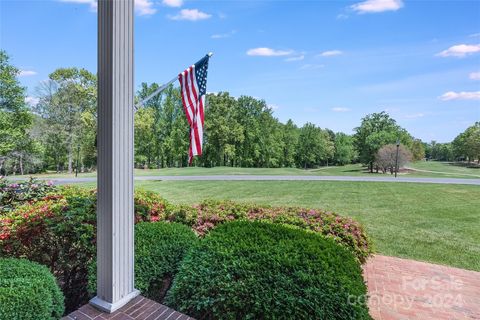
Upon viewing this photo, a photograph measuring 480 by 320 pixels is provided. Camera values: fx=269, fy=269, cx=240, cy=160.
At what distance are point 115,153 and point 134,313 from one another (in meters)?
1.12

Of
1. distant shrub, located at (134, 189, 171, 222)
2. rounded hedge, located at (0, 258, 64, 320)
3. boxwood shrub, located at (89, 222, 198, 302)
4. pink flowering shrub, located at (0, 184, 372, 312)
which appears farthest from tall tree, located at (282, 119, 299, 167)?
rounded hedge, located at (0, 258, 64, 320)

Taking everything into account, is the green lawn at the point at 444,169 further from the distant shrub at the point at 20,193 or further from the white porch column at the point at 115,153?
the distant shrub at the point at 20,193

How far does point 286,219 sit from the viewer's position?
3.24m

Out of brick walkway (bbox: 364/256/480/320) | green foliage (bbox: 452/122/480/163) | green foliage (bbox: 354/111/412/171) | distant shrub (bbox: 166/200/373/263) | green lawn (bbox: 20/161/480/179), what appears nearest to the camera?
brick walkway (bbox: 364/256/480/320)

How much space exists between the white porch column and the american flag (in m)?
1.29

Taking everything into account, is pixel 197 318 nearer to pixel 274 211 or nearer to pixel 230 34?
pixel 274 211

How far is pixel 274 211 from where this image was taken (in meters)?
3.63

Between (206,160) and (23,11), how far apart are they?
1849 centimetres

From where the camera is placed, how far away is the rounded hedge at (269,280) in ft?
5.23

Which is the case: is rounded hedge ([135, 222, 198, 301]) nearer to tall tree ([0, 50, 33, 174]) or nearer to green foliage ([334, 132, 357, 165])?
tall tree ([0, 50, 33, 174])

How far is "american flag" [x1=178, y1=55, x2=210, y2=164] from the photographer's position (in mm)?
3230

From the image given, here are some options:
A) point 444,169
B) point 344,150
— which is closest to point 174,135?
point 344,150

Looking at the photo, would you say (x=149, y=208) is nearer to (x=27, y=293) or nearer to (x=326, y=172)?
(x=27, y=293)

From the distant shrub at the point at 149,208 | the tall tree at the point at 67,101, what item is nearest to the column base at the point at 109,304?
the distant shrub at the point at 149,208
